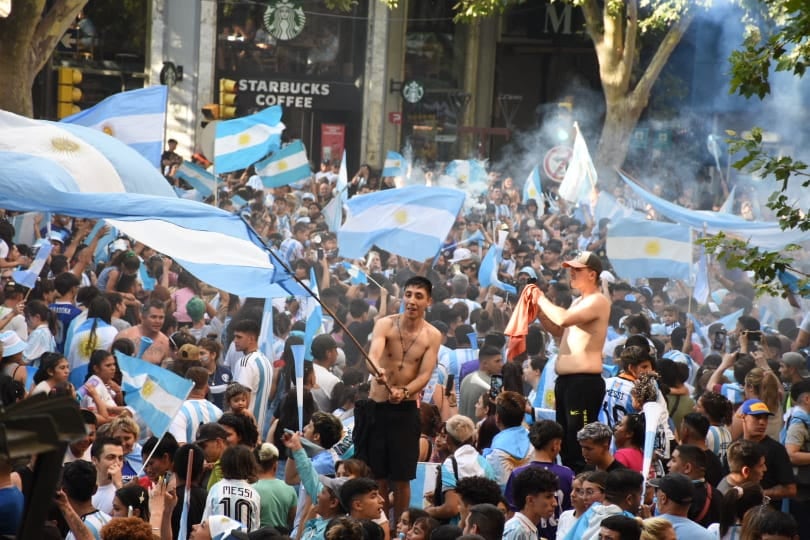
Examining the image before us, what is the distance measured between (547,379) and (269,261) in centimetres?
221

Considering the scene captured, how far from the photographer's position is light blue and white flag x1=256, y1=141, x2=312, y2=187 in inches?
791

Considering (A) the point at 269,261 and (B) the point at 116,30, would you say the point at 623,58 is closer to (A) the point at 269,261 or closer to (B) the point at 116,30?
(B) the point at 116,30

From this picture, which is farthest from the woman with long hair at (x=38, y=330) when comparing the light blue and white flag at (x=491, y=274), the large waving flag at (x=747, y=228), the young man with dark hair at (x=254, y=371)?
the large waving flag at (x=747, y=228)

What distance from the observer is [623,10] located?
101 ft

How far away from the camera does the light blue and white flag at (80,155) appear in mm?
9992

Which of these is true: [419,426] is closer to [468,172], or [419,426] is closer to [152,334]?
[152,334]

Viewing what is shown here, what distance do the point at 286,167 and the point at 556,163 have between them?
7.68 metres

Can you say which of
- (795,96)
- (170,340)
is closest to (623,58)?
(795,96)

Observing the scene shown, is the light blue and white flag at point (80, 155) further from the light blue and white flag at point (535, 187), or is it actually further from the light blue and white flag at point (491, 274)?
the light blue and white flag at point (535, 187)

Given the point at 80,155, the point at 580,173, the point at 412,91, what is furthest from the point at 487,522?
the point at 412,91

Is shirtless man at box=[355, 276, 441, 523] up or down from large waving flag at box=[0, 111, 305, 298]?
down

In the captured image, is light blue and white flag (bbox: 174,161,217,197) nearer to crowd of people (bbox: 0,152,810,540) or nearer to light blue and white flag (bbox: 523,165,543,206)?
crowd of people (bbox: 0,152,810,540)

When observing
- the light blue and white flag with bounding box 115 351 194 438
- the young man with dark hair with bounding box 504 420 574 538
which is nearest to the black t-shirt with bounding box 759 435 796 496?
the young man with dark hair with bounding box 504 420 574 538

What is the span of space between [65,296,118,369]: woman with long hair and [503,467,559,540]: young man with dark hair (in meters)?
4.33
